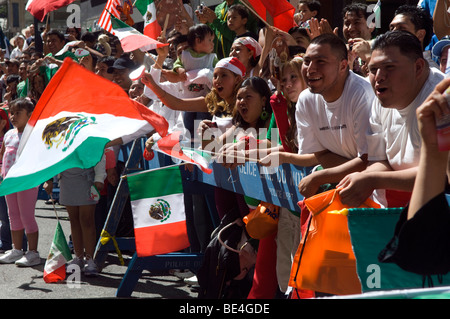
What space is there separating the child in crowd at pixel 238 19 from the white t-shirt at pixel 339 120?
3.58m

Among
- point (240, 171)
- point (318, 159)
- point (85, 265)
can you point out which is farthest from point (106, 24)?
point (318, 159)

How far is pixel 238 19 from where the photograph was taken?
764 cm

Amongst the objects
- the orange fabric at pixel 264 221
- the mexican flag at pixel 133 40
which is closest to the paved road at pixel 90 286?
the orange fabric at pixel 264 221

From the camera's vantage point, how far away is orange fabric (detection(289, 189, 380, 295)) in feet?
10.5

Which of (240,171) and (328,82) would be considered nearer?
(328,82)

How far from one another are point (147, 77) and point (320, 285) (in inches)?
144

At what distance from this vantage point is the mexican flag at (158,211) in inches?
241

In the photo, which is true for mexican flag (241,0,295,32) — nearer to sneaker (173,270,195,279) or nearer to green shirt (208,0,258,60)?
green shirt (208,0,258,60)

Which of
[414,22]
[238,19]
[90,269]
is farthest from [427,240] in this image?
[238,19]

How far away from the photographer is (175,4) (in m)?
8.95

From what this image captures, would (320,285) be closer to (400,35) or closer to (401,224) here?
(401,224)

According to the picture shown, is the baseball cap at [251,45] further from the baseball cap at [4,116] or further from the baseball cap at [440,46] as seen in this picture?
the baseball cap at [4,116]

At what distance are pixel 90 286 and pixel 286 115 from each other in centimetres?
320

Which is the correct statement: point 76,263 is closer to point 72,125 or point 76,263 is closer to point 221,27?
point 72,125
